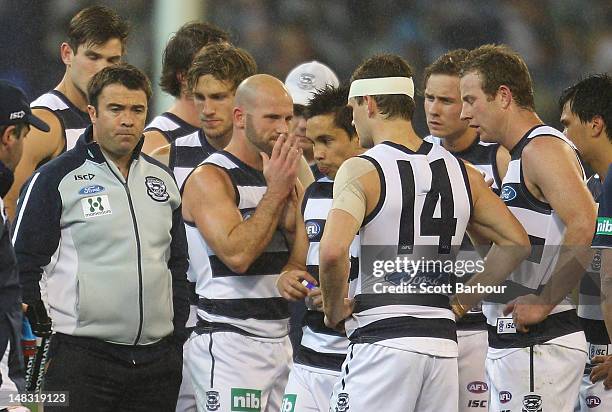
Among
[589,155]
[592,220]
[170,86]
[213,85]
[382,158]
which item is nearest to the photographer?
[382,158]

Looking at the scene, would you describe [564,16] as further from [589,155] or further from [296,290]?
[296,290]

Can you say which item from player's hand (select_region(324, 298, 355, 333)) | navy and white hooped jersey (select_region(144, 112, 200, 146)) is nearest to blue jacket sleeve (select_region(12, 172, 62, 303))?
player's hand (select_region(324, 298, 355, 333))

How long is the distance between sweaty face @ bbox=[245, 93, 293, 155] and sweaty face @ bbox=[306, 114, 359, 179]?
0.15 meters

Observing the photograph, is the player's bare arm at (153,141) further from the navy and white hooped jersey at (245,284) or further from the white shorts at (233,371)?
the white shorts at (233,371)

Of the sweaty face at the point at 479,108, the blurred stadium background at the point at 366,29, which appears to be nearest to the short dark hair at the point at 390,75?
the sweaty face at the point at 479,108

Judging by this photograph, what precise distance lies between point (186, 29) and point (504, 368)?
2819 mm

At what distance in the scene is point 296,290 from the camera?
464 centimetres

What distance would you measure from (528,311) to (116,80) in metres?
1.95

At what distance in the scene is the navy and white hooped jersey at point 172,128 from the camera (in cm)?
605

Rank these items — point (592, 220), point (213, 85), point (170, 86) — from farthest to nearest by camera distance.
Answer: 1. point (170, 86)
2. point (213, 85)
3. point (592, 220)

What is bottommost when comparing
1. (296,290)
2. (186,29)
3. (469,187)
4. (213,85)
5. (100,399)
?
(100,399)

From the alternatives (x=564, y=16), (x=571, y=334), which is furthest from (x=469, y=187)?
(x=564, y=16)

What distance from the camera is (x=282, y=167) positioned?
15.8 feet

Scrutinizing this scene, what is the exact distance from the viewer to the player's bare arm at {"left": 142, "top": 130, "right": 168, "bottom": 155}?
19.6 feet
